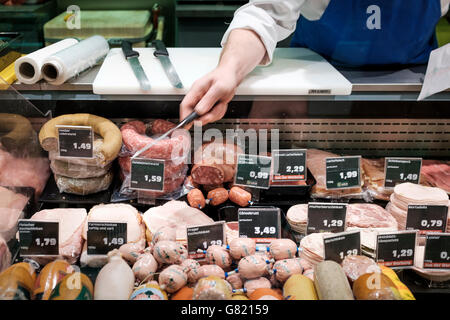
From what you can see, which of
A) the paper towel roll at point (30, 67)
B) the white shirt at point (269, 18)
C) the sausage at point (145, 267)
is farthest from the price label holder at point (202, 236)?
the paper towel roll at point (30, 67)

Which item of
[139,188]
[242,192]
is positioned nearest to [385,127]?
[242,192]

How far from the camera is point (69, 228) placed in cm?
196

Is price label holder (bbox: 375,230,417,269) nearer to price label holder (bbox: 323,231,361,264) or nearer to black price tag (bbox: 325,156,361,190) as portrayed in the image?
price label holder (bbox: 323,231,361,264)

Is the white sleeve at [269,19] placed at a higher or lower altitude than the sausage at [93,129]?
higher

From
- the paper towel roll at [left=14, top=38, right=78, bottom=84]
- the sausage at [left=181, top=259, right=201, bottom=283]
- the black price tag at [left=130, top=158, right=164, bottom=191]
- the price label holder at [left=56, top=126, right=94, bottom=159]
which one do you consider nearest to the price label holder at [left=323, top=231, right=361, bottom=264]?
the sausage at [left=181, top=259, right=201, bottom=283]

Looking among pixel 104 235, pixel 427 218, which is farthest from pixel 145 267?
pixel 427 218

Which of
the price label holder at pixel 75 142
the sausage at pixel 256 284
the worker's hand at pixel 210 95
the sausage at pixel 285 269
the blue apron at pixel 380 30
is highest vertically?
the blue apron at pixel 380 30

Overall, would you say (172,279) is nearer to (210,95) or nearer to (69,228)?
(69,228)

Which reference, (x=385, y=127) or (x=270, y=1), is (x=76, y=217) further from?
(x=385, y=127)

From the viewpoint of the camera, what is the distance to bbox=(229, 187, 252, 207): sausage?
2.22 metres

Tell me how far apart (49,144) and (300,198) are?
1401mm

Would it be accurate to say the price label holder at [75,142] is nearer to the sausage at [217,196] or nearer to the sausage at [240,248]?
the sausage at [217,196]

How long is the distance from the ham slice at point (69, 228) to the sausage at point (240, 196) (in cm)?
79

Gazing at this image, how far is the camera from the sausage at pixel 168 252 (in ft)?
5.62
